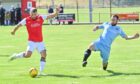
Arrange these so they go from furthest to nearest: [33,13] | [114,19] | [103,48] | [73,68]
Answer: [73,68], [103,48], [114,19], [33,13]

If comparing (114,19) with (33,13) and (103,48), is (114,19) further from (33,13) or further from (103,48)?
(33,13)

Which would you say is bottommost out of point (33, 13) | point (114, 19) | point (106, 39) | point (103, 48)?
point (103, 48)

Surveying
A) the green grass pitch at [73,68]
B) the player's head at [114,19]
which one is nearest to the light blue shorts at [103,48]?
the green grass pitch at [73,68]

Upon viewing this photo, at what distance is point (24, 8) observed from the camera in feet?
180

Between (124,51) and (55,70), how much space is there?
7.64 meters

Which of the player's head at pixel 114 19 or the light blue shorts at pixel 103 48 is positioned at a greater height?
the player's head at pixel 114 19

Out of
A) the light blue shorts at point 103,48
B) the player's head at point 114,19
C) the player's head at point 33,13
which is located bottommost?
the light blue shorts at point 103,48

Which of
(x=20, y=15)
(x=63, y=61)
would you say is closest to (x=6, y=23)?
(x=20, y=15)

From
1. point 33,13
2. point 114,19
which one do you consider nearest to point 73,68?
point 114,19

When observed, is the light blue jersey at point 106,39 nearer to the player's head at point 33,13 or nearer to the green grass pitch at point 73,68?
the green grass pitch at point 73,68

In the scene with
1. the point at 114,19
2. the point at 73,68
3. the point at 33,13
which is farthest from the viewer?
the point at 73,68

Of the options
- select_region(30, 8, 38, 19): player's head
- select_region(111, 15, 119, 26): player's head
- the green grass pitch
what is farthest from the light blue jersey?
select_region(30, 8, 38, 19): player's head

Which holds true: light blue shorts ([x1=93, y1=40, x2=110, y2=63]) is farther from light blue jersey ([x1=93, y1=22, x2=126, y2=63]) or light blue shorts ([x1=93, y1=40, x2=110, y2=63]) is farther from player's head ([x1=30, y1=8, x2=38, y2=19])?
player's head ([x1=30, y1=8, x2=38, y2=19])

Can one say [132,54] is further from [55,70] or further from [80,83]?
[80,83]
